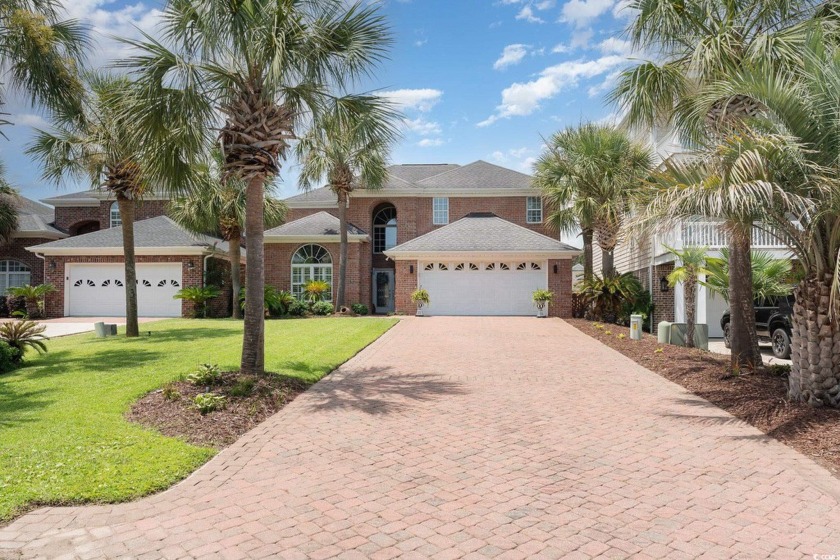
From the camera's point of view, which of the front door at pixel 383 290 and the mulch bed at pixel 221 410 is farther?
the front door at pixel 383 290

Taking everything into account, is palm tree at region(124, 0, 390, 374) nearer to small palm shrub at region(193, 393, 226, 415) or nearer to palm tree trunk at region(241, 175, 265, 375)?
palm tree trunk at region(241, 175, 265, 375)

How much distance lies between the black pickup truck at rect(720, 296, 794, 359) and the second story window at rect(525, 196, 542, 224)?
13835mm

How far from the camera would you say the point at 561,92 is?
14.4 meters

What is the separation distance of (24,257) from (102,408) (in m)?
25.2

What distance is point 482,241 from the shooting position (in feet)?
74.3

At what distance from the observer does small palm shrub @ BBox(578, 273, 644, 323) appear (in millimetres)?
19531

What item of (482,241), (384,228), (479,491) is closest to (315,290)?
(384,228)

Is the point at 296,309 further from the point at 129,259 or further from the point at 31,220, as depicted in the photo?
the point at 31,220

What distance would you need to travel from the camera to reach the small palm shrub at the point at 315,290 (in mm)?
23875

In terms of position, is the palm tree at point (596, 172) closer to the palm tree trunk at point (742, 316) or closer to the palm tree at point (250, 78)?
the palm tree trunk at point (742, 316)

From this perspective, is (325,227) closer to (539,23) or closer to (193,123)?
(539,23)

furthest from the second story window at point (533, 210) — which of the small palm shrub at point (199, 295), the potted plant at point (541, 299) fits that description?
the small palm shrub at point (199, 295)

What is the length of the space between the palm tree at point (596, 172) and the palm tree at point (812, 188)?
11.2 metres

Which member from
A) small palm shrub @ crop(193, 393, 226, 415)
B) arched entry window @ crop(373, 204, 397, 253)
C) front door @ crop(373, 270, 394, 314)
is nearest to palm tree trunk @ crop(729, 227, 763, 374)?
small palm shrub @ crop(193, 393, 226, 415)
